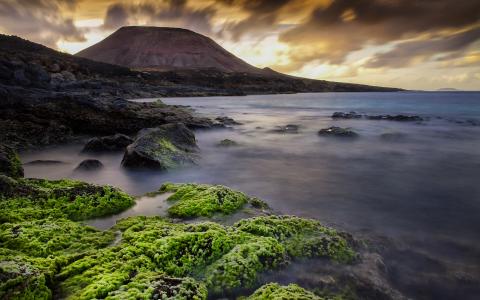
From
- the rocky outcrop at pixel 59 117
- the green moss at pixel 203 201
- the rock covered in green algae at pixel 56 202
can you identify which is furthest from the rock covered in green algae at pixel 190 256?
the rocky outcrop at pixel 59 117

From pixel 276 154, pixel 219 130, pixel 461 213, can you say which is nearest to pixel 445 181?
pixel 461 213

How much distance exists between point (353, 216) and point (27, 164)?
26.5 ft

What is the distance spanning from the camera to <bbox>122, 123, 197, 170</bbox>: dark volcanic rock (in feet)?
27.6

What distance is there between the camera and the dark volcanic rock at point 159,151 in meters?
8.42

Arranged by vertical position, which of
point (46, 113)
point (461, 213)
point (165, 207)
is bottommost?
point (461, 213)

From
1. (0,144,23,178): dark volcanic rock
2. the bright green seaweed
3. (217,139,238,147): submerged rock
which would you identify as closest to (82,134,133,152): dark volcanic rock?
(217,139,238,147): submerged rock

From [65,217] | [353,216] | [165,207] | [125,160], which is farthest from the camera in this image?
[125,160]

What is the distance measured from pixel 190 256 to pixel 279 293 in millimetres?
984

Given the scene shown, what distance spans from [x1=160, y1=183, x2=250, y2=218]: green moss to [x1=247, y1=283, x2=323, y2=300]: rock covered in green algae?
1844 millimetres

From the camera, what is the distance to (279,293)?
2.96 metres

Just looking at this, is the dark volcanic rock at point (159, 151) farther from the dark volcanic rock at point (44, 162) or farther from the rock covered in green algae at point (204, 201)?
the rock covered in green algae at point (204, 201)

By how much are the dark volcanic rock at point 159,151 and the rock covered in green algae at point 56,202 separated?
3050 mm

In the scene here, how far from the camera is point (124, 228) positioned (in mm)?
4230

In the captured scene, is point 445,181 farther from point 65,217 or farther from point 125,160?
point 65,217
